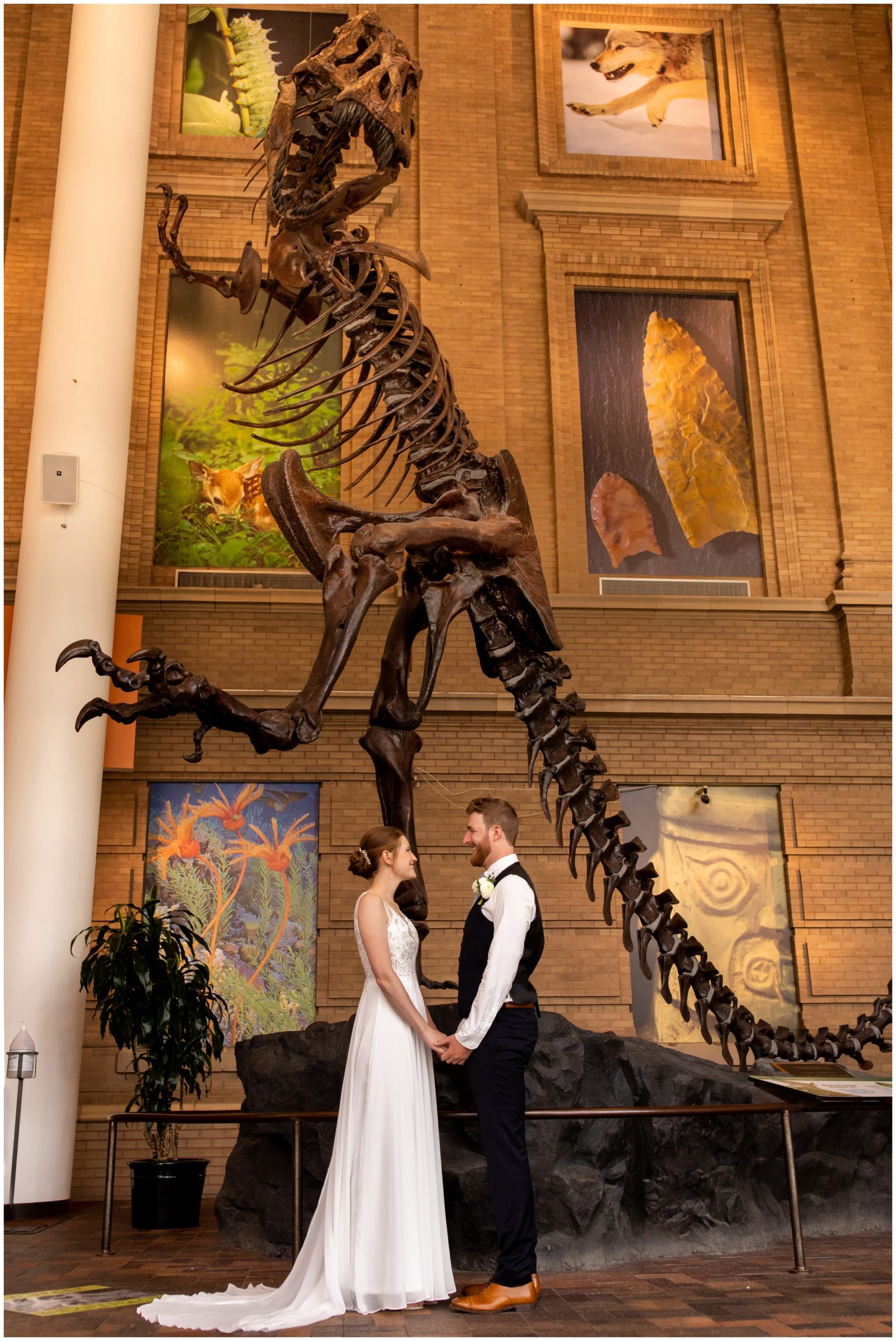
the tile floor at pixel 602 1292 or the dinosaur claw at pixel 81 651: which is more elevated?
the dinosaur claw at pixel 81 651

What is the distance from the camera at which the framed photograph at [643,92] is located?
11.6 meters

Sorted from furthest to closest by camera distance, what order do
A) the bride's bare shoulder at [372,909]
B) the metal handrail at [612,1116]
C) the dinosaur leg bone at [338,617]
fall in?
the metal handrail at [612,1116], the dinosaur leg bone at [338,617], the bride's bare shoulder at [372,909]

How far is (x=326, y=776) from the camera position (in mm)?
9773

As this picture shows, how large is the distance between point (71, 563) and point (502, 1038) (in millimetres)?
5578

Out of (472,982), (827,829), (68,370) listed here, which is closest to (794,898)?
(827,829)

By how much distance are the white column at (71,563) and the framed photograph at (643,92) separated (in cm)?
431

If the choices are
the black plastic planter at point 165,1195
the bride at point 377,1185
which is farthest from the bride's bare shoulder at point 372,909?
the black plastic planter at point 165,1195

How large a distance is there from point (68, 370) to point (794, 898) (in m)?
7.55

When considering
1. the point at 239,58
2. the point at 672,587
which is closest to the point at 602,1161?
the point at 672,587

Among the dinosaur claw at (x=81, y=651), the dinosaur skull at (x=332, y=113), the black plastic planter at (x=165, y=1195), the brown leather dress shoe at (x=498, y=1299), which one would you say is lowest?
the black plastic planter at (x=165, y=1195)

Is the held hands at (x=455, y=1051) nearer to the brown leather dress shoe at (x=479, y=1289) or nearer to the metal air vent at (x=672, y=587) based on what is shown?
the brown leather dress shoe at (x=479, y=1289)

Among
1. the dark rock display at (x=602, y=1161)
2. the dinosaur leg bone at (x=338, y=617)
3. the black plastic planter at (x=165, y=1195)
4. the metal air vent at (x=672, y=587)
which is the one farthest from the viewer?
the metal air vent at (x=672, y=587)

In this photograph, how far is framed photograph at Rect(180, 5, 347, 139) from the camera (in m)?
11.4

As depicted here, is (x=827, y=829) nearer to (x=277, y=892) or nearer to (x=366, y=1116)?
(x=277, y=892)
